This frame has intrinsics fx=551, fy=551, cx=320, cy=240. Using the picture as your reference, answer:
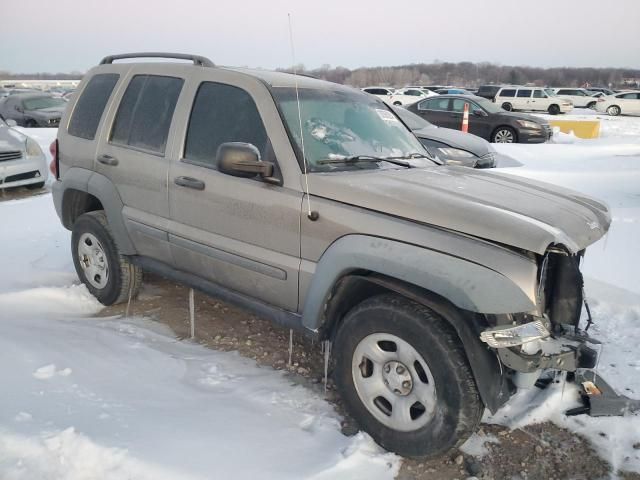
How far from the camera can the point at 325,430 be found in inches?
116

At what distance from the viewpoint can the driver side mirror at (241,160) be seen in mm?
3004

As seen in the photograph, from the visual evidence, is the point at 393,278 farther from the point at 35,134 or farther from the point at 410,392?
the point at 35,134

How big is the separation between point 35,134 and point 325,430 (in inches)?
549

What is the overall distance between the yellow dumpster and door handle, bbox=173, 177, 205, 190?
1819cm

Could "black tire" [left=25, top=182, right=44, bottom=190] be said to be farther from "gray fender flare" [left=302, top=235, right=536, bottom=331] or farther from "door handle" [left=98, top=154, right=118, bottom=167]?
"gray fender flare" [left=302, top=235, right=536, bottom=331]

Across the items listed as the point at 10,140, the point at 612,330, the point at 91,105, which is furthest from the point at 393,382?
the point at 10,140

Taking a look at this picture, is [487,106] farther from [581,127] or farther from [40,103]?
[40,103]

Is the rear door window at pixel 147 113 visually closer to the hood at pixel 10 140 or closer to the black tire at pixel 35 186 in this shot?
the hood at pixel 10 140

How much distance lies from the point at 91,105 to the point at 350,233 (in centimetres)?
283

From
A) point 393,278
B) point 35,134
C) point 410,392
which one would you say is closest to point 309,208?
point 393,278

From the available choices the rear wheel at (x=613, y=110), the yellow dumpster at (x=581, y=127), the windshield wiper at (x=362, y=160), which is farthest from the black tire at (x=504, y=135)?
the rear wheel at (x=613, y=110)

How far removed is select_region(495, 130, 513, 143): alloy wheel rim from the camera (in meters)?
15.0

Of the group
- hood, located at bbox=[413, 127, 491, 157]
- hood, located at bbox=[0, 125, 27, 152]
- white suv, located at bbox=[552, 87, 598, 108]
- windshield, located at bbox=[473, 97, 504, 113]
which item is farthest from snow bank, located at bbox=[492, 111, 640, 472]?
white suv, located at bbox=[552, 87, 598, 108]

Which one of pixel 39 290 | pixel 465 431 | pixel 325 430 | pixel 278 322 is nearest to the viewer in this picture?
pixel 465 431
